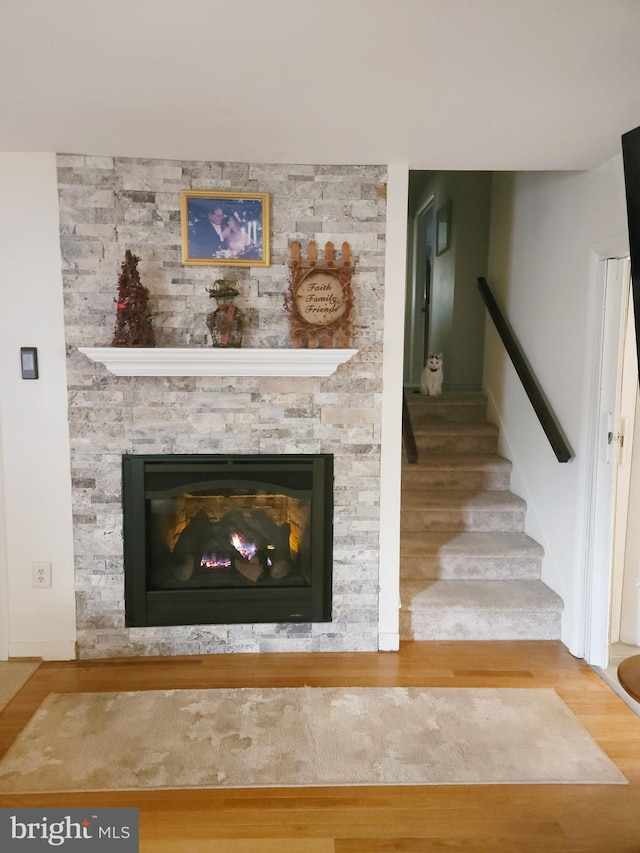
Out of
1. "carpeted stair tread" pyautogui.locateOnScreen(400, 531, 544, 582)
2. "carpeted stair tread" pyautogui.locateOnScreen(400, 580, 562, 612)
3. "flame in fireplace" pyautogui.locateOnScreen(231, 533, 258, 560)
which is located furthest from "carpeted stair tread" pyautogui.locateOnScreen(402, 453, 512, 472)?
"flame in fireplace" pyautogui.locateOnScreen(231, 533, 258, 560)

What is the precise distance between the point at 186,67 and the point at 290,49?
33 cm

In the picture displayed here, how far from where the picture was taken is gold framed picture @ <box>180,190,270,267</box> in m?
2.68

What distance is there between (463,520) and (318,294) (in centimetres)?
163

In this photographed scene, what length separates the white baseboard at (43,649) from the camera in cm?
283

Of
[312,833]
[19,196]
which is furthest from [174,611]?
[19,196]

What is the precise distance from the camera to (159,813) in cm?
189

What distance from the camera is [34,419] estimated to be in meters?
2.74

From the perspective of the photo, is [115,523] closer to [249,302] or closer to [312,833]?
[249,302]

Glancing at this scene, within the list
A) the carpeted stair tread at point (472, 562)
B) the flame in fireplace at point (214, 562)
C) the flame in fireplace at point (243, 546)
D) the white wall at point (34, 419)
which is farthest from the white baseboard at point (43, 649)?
the carpeted stair tread at point (472, 562)

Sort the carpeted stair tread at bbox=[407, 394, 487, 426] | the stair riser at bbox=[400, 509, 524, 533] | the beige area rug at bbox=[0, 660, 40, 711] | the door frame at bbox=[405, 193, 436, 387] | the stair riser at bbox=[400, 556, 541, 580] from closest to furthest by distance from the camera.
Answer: the beige area rug at bbox=[0, 660, 40, 711] → the stair riser at bbox=[400, 556, 541, 580] → the stair riser at bbox=[400, 509, 524, 533] → the carpeted stair tread at bbox=[407, 394, 487, 426] → the door frame at bbox=[405, 193, 436, 387]

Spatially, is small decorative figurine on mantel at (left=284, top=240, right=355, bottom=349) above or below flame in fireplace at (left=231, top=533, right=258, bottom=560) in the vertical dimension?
above

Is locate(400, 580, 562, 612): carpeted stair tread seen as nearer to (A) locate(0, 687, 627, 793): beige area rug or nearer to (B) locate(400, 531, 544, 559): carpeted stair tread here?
(B) locate(400, 531, 544, 559): carpeted stair tread

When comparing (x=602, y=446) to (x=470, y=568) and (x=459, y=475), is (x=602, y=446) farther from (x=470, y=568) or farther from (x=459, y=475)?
(x=459, y=475)

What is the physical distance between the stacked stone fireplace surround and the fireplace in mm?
59
